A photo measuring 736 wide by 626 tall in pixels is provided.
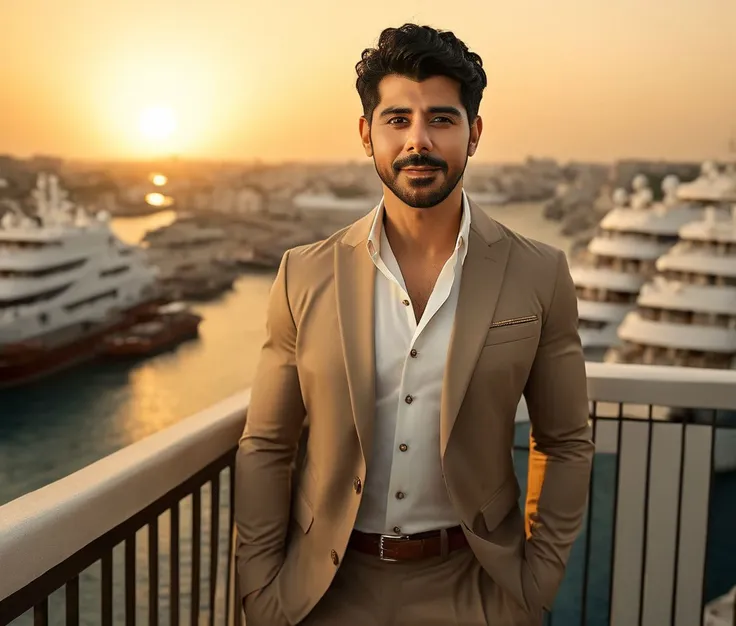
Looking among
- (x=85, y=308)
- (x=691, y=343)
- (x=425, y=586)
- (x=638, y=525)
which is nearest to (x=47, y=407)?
(x=85, y=308)

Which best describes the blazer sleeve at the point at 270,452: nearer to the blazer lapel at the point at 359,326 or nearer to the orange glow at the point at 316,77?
the blazer lapel at the point at 359,326

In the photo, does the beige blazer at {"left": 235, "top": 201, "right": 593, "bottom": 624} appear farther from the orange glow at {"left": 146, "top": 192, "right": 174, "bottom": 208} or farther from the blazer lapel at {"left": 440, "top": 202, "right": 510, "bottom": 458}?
the orange glow at {"left": 146, "top": 192, "right": 174, "bottom": 208}

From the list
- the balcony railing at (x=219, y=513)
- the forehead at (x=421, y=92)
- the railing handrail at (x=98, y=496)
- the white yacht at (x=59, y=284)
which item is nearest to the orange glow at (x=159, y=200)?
the white yacht at (x=59, y=284)

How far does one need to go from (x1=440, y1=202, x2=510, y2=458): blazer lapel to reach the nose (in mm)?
160

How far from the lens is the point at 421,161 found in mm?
1086

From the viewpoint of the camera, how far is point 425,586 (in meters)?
1.14

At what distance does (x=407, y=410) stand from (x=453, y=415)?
0.22ft

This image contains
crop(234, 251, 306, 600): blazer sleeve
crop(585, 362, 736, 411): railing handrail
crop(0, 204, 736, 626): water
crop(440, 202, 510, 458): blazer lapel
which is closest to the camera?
crop(440, 202, 510, 458): blazer lapel

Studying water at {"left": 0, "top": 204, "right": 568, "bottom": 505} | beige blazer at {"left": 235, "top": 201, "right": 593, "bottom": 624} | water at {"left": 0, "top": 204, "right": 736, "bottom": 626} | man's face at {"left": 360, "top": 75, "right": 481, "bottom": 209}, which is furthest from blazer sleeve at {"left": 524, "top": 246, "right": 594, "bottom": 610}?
water at {"left": 0, "top": 204, "right": 568, "bottom": 505}

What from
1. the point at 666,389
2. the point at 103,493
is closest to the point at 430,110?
the point at 103,493

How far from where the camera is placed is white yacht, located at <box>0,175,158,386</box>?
5527 millimetres

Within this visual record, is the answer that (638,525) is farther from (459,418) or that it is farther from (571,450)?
(459,418)

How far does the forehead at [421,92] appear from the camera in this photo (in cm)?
110

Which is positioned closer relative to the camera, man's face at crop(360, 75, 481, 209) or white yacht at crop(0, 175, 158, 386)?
man's face at crop(360, 75, 481, 209)
